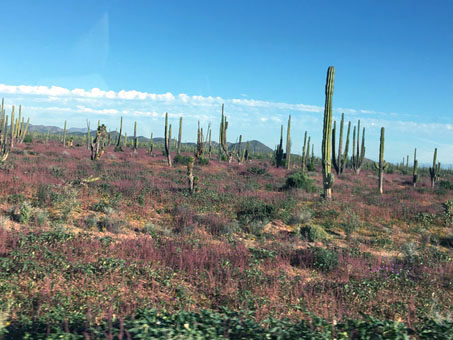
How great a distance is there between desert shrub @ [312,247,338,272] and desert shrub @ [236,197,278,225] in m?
3.72

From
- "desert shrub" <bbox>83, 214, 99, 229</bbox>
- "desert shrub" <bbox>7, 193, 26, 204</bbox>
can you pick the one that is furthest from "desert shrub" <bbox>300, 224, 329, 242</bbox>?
"desert shrub" <bbox>7, 193, 26, 204</bbox>

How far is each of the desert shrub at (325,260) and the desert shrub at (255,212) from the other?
372 cm

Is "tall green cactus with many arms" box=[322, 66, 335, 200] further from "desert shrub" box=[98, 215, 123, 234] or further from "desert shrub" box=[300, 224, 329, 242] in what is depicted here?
"desert shrub" box=[98, 215, 123, 234]

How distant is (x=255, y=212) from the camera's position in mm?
13164

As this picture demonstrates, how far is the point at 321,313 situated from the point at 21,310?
4.64 metres

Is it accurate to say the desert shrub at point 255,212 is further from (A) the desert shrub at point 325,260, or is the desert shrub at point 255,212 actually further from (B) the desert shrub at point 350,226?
(A) the desert shrub at point 325,260

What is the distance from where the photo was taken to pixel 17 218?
9945 millimetres

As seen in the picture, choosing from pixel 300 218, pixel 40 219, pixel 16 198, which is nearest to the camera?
pixel 40 219

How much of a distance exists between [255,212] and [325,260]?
5.36 m

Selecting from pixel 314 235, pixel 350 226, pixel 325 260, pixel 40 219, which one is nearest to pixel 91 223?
pixel 40 219

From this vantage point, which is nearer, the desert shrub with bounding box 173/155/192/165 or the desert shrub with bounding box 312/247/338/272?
the desert shrub with bounding box 312/247/338/272

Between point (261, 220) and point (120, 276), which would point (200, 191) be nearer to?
point (261, 220)

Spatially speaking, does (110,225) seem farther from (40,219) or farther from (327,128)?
(327,128)

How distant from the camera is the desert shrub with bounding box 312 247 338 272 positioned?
7945 mm
